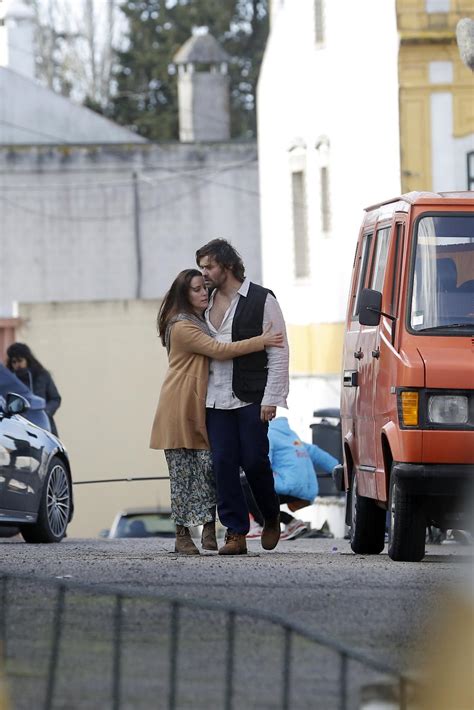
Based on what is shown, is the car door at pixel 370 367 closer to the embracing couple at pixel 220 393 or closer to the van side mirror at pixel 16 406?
the embracing couple at pixel 220 393

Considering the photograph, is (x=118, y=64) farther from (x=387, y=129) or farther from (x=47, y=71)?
(x=387, y=129)

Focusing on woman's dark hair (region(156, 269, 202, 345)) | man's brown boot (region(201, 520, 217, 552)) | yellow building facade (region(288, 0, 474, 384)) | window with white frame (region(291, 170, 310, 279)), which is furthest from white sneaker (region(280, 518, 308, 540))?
window with white frame (region(291, 170, 310, 279))

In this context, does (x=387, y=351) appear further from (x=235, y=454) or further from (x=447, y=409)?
(x=235, y=454)

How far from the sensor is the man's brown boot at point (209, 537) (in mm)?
12357

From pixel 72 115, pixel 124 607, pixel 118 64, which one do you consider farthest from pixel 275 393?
pixel 118 64

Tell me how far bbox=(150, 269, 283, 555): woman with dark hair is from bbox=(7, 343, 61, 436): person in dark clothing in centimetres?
709

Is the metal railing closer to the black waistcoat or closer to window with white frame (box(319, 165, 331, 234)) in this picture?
the black waistcoat

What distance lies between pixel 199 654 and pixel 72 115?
45.0m

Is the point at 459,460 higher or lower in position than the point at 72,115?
lower

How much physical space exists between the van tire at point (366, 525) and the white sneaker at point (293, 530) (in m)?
4.98

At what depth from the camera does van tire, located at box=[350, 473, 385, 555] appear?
12984 mm

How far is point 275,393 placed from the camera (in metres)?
11.8

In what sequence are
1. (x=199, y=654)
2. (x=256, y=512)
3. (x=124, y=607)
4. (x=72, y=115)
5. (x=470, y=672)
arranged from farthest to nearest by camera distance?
(x=72, y=115) → (x=256, y=512) → (x=124, y=607) → (x=199, y=654) → (x=470, y=672)

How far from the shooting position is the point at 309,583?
9492 millimetres
